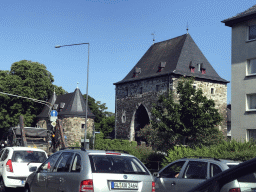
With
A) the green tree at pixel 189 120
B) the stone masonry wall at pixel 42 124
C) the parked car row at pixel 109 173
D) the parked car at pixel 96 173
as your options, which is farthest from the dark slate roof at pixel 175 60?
Answer: the parked car at pixel 96 173

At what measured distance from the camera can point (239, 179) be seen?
2729 mm

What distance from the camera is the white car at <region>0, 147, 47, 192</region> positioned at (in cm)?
1267

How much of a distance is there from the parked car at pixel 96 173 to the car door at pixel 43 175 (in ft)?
0.32

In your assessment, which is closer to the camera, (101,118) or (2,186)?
(2,186)

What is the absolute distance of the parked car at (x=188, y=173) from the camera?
8.73m

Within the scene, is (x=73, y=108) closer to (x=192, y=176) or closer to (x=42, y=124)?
(x=42, y=124)

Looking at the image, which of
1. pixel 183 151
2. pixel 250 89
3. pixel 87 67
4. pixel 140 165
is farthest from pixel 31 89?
pixel 140 165

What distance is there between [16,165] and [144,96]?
5215cm

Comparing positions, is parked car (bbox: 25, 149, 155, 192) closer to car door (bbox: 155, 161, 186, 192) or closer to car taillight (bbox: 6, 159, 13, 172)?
car door (bbox: 155, 161, 186, 192)

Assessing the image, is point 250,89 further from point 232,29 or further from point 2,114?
point 2,114

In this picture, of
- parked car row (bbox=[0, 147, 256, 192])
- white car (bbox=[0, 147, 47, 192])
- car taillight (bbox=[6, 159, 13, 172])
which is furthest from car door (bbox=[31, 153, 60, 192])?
car taillight (bbox=[6, 159, 13, 172])

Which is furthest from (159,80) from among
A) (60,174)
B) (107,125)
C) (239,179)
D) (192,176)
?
(239,179)

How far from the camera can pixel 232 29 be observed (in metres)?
35.8

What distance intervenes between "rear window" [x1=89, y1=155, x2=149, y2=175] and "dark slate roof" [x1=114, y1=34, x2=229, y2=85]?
51919 mm
